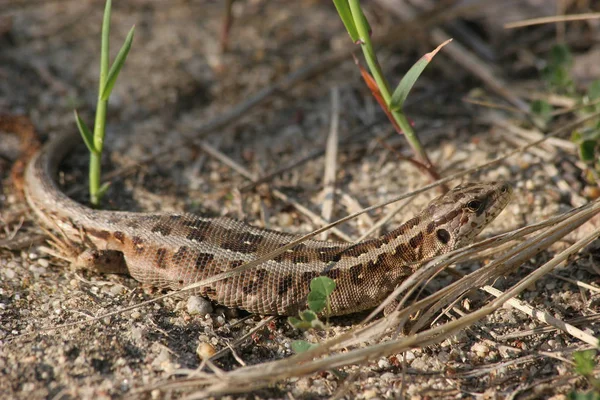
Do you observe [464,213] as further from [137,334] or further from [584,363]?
[137,334]

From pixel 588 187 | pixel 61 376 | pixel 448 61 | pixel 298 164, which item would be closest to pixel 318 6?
pixel 448 61

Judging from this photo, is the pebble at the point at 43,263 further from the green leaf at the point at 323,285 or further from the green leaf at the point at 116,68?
the green leaf at the point at 323,285

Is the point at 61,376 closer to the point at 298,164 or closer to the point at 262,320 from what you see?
the point at 262,320

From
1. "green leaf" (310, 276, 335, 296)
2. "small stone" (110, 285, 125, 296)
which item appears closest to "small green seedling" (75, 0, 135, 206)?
"small stone" (110, 285, 125, 296)

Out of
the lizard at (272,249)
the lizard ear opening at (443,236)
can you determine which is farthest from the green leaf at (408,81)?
the lizard ear opening at (443,236)

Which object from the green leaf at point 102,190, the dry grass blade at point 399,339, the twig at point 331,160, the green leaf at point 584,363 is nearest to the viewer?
the dry grass blade at point 399,339

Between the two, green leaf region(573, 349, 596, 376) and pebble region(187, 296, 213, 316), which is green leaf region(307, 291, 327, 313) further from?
green leaf region(573, 349, 596, 376)
